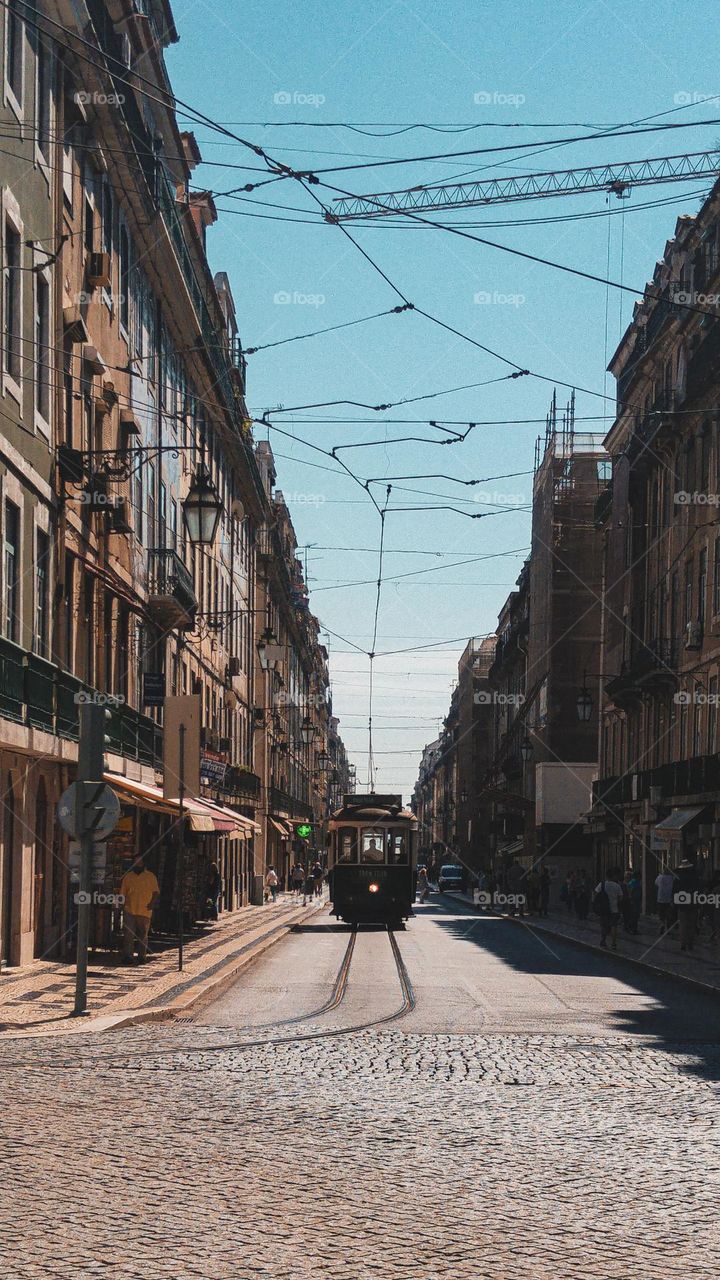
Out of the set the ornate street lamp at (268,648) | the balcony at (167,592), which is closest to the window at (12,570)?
the balcony at (167,592)

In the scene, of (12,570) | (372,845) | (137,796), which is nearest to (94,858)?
(12,570)

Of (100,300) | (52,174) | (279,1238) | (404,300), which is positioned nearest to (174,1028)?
(279,1238)

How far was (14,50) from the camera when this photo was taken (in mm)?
22266

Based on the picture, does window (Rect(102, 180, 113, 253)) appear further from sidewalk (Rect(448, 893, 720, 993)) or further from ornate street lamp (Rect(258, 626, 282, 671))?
ornate street lamp (Rect(258, 626, 282, 671))

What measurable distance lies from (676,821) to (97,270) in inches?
863

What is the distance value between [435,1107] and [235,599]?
47980 mm

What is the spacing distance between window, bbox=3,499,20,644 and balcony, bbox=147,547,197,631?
1161 cm

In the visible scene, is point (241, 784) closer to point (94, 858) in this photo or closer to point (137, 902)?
point (137, 902)

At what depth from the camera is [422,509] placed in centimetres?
3316

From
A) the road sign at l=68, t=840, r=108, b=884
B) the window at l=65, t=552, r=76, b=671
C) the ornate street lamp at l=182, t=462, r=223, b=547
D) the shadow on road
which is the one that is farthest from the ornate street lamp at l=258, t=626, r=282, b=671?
the road sign at l=68, t=840, r=108, b=884

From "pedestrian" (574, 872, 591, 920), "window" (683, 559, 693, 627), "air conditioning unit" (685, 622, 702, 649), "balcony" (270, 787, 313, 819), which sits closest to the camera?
"air conditioning unit" (685, 622, 702, 649)

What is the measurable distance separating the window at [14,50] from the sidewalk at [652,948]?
49.1 ft

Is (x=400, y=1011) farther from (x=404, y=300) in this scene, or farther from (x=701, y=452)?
(x=701, y=452)

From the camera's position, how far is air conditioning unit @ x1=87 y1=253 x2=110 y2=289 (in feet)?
92.0
